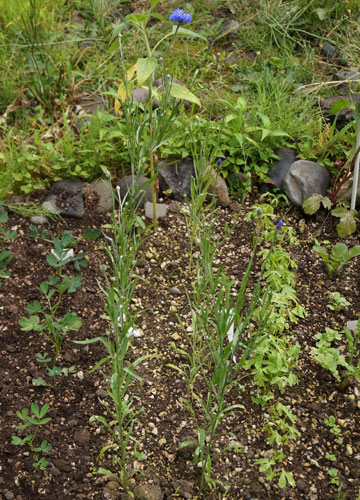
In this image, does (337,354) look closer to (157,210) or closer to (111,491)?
(111,491)

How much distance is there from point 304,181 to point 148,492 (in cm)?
193

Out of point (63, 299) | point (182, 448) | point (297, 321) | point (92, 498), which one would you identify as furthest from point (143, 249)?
point (92, 498)

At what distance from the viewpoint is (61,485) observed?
6.93ft

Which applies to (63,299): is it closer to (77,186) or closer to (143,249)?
(143,249)

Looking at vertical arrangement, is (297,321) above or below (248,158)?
below

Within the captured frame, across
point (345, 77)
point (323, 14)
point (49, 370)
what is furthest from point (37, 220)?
point (323, 14)

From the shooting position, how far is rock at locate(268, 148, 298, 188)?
11.1 feet

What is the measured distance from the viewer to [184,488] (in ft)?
6.90

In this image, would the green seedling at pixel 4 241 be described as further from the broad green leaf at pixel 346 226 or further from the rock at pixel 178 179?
the broad green leaf at pixel 346 226

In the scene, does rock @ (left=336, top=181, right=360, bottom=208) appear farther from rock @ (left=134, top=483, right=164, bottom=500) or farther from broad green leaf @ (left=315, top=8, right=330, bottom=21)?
rock @ (left=134, top=483, right=164, bottom=500)

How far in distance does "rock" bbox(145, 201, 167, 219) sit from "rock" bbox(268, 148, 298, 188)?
26.6 inches

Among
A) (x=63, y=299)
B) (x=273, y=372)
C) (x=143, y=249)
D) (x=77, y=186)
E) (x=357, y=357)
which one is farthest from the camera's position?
(x=77, y=186)

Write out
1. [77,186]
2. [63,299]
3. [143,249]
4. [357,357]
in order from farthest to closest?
[77,186], [143,249], [63,299], [357,357]

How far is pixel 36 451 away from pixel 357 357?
1.42 m
